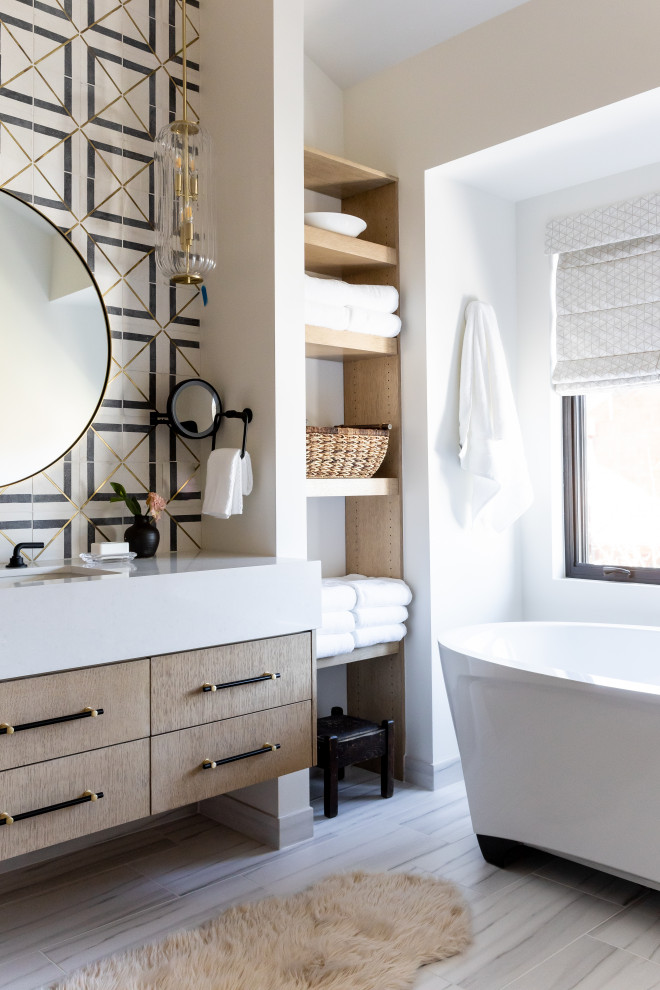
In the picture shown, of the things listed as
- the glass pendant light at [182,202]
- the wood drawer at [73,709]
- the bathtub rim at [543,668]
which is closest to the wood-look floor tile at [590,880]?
the bathtub rim at [543,668]

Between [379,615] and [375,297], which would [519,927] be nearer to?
[379,615]

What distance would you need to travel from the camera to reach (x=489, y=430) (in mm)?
3145

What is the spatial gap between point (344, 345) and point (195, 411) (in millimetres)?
602

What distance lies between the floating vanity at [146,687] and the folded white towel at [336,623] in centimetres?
34

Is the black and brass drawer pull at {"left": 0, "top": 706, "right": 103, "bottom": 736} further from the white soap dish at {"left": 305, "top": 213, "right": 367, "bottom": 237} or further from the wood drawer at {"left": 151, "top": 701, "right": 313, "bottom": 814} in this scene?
the white soap dish at {"left": 305, "top": 213, "right": 367, "bottom": 237}

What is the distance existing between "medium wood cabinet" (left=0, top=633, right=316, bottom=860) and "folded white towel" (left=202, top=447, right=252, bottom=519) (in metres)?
0.47

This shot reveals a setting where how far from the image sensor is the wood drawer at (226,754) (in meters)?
2.11

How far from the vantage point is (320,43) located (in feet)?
10.4

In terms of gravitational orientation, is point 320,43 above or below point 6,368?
above

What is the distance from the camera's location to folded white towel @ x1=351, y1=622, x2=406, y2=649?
296 cm

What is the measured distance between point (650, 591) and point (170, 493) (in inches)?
71.5

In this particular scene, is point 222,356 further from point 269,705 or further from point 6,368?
point 269,705

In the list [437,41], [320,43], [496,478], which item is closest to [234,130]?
[320,43]

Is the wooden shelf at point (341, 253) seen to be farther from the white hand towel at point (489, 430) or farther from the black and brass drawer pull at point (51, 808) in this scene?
the black and brass drawer pull at point (51, 808)
